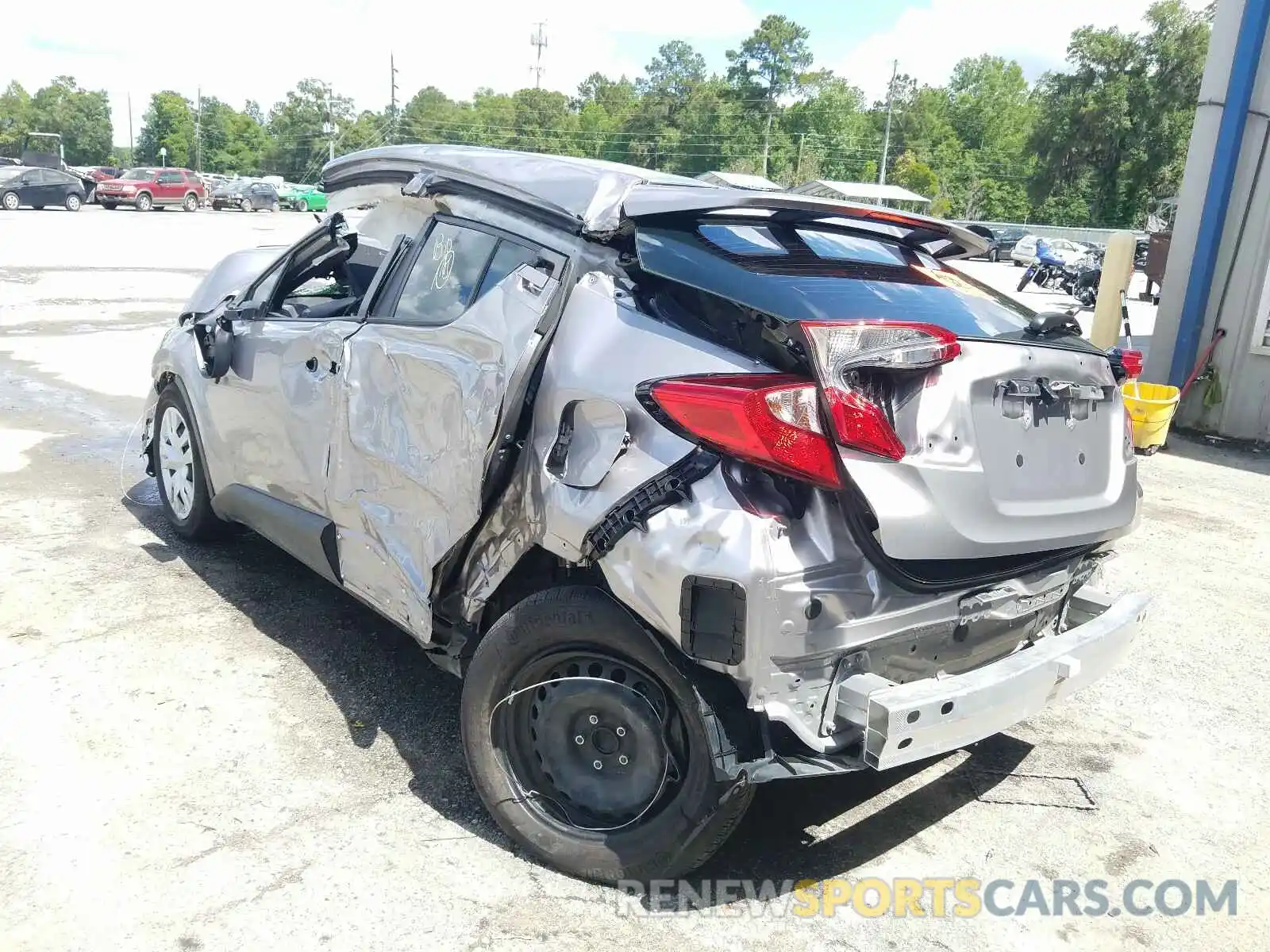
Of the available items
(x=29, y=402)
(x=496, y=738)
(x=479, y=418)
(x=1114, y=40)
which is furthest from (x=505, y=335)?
(x=1114, y=40)

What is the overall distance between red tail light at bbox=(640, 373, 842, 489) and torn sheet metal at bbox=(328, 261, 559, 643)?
2.16 feet

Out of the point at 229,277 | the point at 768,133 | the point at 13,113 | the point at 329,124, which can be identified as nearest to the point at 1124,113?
the point at 768,133

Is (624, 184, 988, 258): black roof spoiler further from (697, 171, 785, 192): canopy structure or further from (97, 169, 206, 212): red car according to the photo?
(97, 169, 206, 212): red car

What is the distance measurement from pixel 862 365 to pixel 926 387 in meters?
0.21

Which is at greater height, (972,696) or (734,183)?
(734,183)

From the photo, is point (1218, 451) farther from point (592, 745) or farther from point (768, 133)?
point (768, 133)

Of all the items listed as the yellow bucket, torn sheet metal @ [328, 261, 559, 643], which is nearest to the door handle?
torn sheet metal @ [328, 261, 559, 643]

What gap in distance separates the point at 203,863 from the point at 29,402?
6.74 metres

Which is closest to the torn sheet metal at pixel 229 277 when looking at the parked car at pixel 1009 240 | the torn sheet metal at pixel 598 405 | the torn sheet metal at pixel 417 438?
the torn sheet metal at pixel 417 438

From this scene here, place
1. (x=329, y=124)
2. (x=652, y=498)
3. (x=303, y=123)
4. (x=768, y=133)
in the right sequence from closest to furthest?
(x=652, y=498) → (x=329, y=124) → (x=768, y=133) → (x=303, y=123)

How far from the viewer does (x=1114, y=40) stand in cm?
5709

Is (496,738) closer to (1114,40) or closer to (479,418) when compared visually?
(479,418)

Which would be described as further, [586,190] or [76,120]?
[76,120]

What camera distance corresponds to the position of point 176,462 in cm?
507
